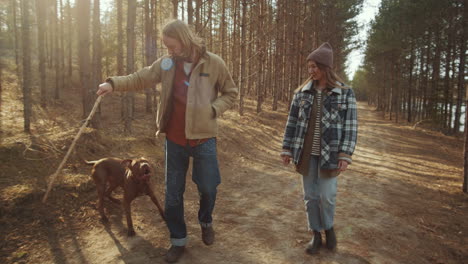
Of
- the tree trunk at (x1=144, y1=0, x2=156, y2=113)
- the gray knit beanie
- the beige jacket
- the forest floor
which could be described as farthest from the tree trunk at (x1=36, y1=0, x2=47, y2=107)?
the gray knit beanie

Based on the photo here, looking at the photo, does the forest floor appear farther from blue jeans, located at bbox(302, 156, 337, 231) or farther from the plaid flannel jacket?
the plaid flannel jacket

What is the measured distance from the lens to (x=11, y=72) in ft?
79.3

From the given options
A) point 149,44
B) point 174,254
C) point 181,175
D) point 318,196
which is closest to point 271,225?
point 318,196

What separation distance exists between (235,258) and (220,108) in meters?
1.66

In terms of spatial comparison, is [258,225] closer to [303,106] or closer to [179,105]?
[303,106]

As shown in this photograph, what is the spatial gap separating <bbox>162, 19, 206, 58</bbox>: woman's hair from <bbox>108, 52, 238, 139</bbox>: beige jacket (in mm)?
123

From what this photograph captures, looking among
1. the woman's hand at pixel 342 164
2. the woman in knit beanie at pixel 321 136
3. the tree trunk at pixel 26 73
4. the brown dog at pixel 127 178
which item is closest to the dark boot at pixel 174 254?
the brown dog at pixel 127 178

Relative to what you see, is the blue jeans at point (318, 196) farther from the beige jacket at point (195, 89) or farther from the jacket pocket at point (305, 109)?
the beige jacket at point (195, 89)

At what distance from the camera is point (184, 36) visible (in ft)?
9.66

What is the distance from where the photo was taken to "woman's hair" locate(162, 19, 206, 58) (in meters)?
2.90

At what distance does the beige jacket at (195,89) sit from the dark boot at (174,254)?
1256 millimetres

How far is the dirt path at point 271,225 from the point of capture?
3.39m

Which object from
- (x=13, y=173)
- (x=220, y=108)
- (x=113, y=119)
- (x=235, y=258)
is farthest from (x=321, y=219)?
(x=113, y=119)

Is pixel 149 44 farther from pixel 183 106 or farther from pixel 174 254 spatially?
pixel 174 254
